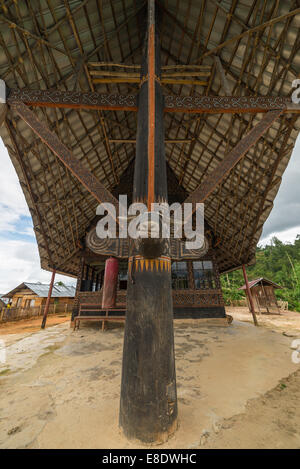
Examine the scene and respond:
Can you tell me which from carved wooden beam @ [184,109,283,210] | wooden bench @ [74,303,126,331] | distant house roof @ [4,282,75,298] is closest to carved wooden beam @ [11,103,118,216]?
carved wooden beam @ [184,109,283,210]

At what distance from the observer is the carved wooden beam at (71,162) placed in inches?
124

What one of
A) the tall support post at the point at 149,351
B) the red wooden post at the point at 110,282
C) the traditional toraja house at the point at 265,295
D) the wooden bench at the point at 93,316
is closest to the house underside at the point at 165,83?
the wooden bench at the point at 93,316

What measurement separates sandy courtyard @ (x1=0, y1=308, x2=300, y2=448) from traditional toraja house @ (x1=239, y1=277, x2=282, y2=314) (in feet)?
49.7

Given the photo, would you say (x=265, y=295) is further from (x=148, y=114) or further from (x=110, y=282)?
(x=148, y=114)

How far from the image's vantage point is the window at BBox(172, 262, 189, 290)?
12.2 m

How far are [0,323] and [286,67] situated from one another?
21.2m

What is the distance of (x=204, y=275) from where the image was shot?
40.7 feet

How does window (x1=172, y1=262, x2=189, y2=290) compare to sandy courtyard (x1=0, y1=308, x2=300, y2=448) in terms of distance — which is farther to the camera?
window (x1=172, y1=262, x2=189, y2=290)

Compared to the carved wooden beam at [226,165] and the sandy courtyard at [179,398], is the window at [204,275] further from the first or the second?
the carved wooden beam at [226,165]

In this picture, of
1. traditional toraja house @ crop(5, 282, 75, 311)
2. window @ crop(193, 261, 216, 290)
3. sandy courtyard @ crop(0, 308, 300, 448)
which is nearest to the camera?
sandy courtyard @ crop(0, 308, 300, 448)

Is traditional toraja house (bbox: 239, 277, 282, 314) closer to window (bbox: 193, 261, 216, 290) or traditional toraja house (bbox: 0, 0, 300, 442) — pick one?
window (bbox: 193, 261, 216, 290)

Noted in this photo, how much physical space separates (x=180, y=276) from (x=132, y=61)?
11.3 metres

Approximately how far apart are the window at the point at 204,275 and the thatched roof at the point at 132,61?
3314mm
